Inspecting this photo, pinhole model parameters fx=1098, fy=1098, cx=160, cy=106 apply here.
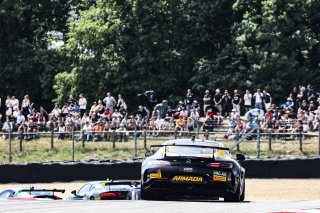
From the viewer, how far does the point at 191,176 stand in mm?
18766

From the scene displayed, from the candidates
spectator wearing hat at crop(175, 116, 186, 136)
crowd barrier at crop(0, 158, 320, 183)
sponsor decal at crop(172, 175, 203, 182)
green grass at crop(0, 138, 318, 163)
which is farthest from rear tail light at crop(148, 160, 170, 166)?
spectator wearing hat at crop(175, 116, 186, 136)

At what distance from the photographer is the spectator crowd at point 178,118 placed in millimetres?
35219

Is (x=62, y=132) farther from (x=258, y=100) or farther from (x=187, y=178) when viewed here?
(x=187, y=178)

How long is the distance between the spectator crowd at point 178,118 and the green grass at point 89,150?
298 mm

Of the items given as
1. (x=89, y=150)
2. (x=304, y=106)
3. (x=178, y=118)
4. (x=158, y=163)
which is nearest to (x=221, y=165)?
(x=158, y=163)

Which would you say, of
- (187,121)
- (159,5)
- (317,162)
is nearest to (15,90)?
(159,5)

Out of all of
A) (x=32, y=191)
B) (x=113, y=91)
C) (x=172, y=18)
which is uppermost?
(x=172, y=18)

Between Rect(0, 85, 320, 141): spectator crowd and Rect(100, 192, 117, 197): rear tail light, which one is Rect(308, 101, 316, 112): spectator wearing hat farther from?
Rect(100, 192, 117, 197): rear tail light

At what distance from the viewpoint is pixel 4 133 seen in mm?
35500

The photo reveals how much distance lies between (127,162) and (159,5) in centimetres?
1599

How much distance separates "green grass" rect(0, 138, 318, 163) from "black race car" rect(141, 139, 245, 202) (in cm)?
1560

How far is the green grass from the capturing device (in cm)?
3475

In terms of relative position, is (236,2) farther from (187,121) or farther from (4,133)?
(4,133)

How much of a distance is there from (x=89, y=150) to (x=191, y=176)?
17564mm
